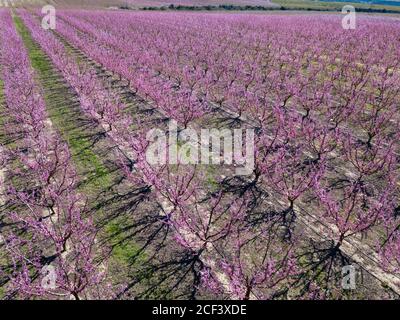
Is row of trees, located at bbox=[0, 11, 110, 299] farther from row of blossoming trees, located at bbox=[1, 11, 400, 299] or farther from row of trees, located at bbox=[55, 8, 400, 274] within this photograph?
row of trees, located at bbox=[55, 8, 400, 274]

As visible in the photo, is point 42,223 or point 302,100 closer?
point 42,223

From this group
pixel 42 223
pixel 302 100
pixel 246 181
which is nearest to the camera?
pixel 42 223

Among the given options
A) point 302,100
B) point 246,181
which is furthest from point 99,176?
point 302,100

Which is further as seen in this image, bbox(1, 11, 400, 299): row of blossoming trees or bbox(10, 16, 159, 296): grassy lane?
bbox(10, 16, 159, 296): grassy lane

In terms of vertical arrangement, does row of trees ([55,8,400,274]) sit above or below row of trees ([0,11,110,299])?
above

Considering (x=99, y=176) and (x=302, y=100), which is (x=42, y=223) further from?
(x=302, y=100)

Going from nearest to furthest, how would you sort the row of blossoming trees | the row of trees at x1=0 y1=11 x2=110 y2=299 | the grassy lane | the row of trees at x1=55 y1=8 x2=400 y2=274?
1. the row of trees at x1=0 y1=11 x2=110 y2=299
2. the row of blossoming trees
3. the grassy lane
4. the row of trees at x1=55 y1=8 x2=400 y2=274

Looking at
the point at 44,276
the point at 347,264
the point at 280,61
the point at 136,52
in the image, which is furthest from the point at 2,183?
the point at 280,61

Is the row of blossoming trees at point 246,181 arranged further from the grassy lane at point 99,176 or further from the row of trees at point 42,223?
the grassy lane at point 99,176

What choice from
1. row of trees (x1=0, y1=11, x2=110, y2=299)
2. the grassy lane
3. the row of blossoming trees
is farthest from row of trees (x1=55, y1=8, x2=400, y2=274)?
row of trees (x1=0, y1=11, x2=110, y2=299)

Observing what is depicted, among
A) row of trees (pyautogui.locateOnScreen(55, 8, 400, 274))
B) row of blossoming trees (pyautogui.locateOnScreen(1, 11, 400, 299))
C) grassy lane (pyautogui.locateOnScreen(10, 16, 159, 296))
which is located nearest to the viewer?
row of blossoming trees (pyautogui.locateOnScreen(1, 11, 400, 299))

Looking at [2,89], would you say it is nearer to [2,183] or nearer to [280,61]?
[2,183]

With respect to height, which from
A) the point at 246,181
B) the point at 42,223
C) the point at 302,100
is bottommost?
the point at 42,223
